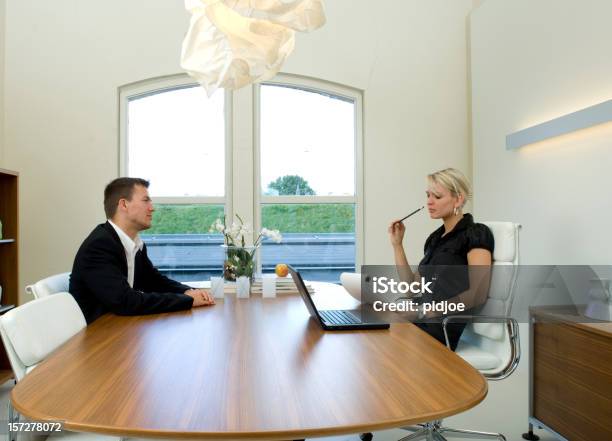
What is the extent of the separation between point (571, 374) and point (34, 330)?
2.38 meters

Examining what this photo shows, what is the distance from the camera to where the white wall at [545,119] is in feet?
10.4

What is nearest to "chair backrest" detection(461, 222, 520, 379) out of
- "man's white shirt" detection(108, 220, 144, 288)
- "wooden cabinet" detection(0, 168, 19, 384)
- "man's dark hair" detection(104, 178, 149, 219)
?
"man's white shirt" detection(108, 220, 144, 288)

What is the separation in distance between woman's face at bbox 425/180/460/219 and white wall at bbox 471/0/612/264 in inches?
36.7

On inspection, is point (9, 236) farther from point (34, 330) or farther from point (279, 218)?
point (34, 330)

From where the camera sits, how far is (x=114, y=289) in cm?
237

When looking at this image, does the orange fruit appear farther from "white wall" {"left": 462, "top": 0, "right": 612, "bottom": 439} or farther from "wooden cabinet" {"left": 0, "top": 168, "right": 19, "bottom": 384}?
"wooden cabinet" {"left": 0, "top": 168, "right": 19, "bottom": 384}

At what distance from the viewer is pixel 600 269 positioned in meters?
3.14

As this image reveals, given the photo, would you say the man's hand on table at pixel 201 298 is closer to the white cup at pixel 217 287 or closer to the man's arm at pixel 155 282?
the white cup at pixel 217 287

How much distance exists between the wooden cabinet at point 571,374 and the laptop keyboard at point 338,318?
115 cm

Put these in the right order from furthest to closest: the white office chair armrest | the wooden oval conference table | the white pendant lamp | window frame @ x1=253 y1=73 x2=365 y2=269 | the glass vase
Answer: window frame @ x1=253 y1=73 x2=365 y2=269, the glass vase, the white office chair armrest, the white pendant lamp, the wooden oval conference table

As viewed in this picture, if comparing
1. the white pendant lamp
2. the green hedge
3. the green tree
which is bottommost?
the green hedge

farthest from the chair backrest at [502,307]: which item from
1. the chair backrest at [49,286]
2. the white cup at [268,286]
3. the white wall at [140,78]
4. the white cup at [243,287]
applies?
the white wall at [140,78]

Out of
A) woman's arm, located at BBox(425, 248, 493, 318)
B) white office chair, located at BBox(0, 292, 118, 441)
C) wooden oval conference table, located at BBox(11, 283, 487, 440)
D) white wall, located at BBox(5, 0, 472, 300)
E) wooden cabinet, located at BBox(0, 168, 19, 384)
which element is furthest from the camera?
white wall, located at BBox(5, 0, 472, 300)

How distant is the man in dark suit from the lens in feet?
7.77
